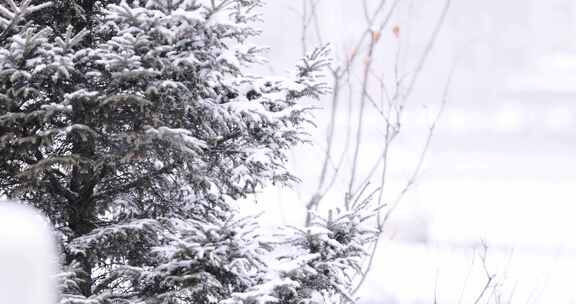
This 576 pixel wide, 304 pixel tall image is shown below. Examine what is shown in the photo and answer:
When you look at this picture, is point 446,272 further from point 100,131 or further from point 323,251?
point 100,131

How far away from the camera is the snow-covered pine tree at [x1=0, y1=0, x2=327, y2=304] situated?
266 cm

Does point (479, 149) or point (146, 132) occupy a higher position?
point (479, 149)

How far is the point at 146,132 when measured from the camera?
8.56ft

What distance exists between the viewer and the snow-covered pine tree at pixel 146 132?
2656 mm

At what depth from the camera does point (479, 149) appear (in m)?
7.70

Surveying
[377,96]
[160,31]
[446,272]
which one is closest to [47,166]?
[160,31]

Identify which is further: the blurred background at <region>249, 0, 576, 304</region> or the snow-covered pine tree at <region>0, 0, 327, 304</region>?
the blurred background at <region>249, 0, 576, 304</region>

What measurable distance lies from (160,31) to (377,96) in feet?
10.7

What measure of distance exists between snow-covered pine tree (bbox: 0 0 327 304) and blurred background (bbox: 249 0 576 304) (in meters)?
2.65

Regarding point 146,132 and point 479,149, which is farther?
point 479,149

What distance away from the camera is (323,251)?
114 inches

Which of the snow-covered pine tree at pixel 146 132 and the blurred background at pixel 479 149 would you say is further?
the blurred background at pixel 479 149

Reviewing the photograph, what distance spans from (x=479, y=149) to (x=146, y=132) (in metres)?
5.82

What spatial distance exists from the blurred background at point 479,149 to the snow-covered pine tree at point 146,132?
8.68ft
